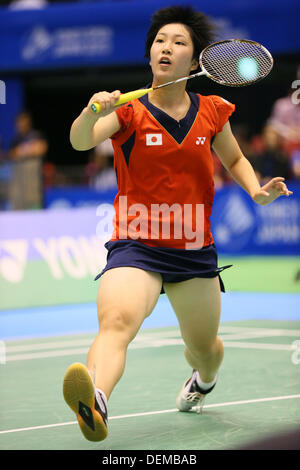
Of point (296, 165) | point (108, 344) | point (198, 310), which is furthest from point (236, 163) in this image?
point (296, 165)

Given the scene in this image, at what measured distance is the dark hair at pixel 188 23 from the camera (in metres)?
3.89

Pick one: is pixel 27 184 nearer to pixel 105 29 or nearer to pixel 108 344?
pixel 108 344

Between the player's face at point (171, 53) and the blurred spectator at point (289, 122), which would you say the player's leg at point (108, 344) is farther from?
the blurred spectator at point (289, 122)

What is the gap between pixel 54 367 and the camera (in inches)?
220

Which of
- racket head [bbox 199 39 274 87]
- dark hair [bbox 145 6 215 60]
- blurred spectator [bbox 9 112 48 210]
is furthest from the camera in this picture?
blurred spectator [bbox 9 112 48 210]

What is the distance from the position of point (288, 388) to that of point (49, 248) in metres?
4.30

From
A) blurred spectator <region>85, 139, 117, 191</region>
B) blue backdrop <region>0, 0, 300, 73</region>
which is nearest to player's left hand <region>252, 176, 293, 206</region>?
blurred spectator <region>85, 139, 117, 191</region>

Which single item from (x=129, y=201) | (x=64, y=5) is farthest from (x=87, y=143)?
(x=64, y=5)

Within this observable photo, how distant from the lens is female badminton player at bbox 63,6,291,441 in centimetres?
346

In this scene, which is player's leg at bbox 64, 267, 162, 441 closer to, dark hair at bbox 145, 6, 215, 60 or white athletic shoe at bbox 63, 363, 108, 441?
white athletic shoe at bbox 63, 363, 108, 441

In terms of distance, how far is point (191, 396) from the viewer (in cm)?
425

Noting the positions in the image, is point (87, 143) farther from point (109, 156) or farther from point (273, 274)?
point (109, 156)

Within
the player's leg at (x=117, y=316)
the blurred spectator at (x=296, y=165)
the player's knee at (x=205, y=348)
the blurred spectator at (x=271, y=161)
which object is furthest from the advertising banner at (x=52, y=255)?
the player's leg at (x=117, y=316)

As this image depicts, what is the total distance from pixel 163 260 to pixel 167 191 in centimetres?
30
